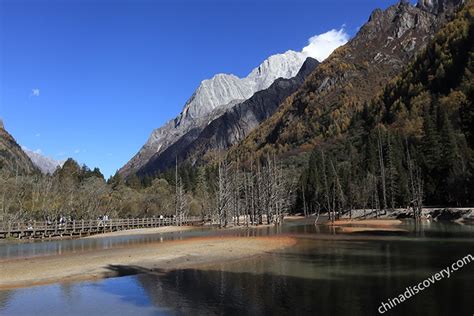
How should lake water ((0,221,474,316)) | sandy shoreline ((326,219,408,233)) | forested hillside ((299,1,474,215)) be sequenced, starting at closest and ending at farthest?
1. lake water ((0,221,474,316))
2. sandy shoreline ((326,219,408,233))
3. forested hillside ((299,1,474,215))

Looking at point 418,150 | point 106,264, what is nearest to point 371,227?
point 106,264

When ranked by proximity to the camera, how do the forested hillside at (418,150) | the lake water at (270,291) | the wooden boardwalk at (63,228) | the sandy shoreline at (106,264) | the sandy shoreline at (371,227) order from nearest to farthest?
the lake water at (270,291) → the sandy shoreline at (106,264) → the sandy shoreline at (371,227) → the wooden boardwalk at (63,228) → the forested hillside at (418,150)

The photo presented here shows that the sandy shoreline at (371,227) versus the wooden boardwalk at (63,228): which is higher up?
the wooden boardwalk at (63,228)

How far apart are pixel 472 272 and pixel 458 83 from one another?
521 ft

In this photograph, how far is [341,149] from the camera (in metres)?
180

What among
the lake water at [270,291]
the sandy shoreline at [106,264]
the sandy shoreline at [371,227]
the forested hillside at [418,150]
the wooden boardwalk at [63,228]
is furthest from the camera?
the forested hillside at [418,150]

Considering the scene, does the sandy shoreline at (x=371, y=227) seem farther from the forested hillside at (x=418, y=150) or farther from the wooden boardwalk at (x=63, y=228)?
the wooden boardwalk at (x=63, y=228)

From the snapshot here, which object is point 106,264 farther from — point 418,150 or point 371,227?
point 418,150

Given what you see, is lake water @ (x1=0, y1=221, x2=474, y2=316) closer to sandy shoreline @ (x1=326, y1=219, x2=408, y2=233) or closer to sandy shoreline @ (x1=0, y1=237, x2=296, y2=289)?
sandy shoreline @ (x1=0, y1=237, x2=296, y2=289)

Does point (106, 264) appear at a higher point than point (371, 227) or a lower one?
higher

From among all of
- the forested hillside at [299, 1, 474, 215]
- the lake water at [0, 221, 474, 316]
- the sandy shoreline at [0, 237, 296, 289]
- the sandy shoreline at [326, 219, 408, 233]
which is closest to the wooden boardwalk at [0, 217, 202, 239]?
the sandy shoreline at [0, 237, 296, 289]

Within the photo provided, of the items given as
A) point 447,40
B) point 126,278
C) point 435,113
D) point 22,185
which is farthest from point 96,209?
point 447,40

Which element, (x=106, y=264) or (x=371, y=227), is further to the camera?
(x=371, y=227)

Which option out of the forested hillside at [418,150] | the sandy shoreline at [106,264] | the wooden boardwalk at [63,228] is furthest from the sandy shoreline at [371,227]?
the wooden boardwalk at [63,228]
